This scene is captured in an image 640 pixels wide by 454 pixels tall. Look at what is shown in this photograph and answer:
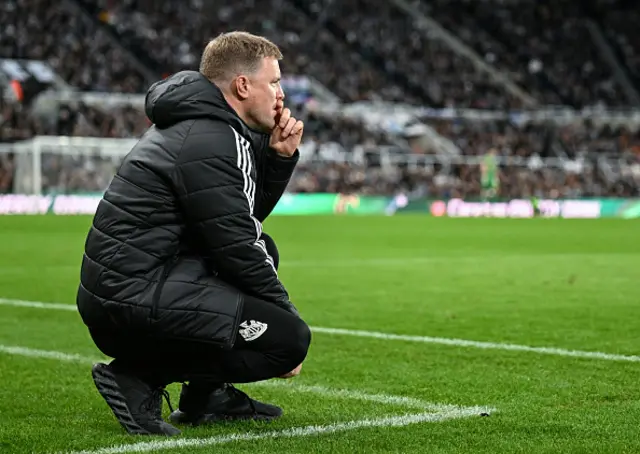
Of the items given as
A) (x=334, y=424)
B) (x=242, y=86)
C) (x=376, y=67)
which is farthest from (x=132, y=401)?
(x=376, y=67)

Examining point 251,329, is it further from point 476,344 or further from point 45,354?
point 476,344

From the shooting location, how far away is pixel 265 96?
4.32 metres

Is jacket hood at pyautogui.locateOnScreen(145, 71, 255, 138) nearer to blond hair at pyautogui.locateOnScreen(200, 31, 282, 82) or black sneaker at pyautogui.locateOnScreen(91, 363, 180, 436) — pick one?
blond hair at pyautogui.locateOnScreen(200, 31, 282, 82)

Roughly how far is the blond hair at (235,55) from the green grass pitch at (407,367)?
1412mm

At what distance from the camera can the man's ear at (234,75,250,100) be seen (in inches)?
167

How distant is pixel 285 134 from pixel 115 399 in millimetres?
1267

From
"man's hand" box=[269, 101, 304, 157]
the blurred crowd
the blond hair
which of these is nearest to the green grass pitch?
"man's hand" box=[269, 101, 304, 157]

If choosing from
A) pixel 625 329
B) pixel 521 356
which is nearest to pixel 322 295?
pixel 625 329

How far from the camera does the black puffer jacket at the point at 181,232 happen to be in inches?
159

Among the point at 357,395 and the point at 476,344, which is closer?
the point at 357,395

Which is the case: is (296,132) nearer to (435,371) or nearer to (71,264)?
(435,371)

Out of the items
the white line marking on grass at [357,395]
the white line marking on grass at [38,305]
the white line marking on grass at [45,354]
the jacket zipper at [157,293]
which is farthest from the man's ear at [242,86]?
the white line marking on grass at [38,305]

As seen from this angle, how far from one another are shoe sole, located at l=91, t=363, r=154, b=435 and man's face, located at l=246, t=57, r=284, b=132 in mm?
1167

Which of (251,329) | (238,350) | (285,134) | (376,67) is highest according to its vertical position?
(285,134)
